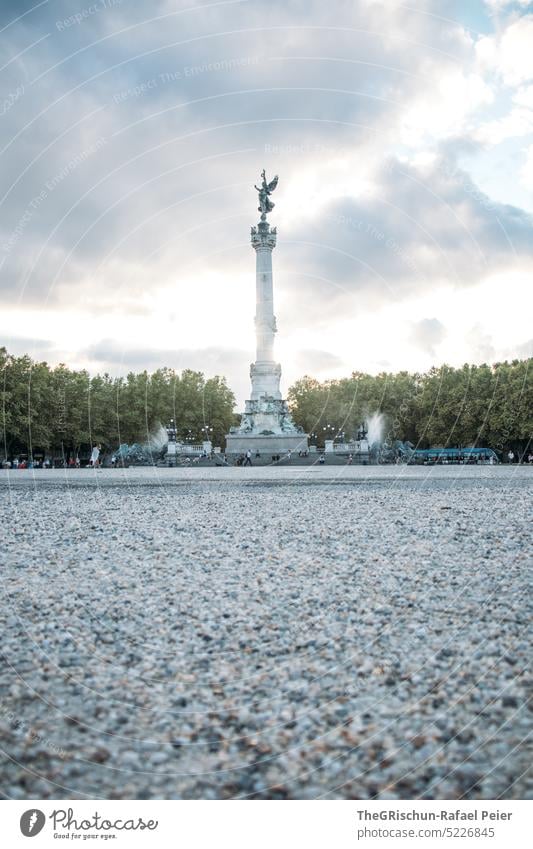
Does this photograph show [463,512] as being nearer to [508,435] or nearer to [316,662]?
[316,662]

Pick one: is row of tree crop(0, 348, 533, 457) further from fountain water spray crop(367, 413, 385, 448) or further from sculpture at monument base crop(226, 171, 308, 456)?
sculpture at monument base crop(226, 171, 308, 456)

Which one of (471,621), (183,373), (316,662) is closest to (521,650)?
(471,621)

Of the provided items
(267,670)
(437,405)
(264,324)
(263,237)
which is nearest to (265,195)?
(263,237)

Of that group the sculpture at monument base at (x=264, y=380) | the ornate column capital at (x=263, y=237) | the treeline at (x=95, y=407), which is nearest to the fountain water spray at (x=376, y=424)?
the treeline at (x=95, y=407)

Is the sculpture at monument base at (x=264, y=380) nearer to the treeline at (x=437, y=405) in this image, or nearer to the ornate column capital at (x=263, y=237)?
the ornate column capital at (x=263, y=237)

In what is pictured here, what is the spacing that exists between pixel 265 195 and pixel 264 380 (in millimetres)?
24729

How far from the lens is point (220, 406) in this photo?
393ft

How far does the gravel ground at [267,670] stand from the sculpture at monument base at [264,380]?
6212 centimetres

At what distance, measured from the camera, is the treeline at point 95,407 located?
80.9 m

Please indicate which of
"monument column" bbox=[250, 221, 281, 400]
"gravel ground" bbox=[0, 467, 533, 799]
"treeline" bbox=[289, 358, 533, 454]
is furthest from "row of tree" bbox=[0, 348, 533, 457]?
"gravel ground" bbox=[0, 467, 533, 799]

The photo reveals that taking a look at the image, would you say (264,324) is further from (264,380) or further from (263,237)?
(263,237)

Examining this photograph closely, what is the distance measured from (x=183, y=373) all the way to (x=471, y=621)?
117087 mm

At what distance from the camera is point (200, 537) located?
15.8 metres

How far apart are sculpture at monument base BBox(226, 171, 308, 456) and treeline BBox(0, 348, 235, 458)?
24.0 m
